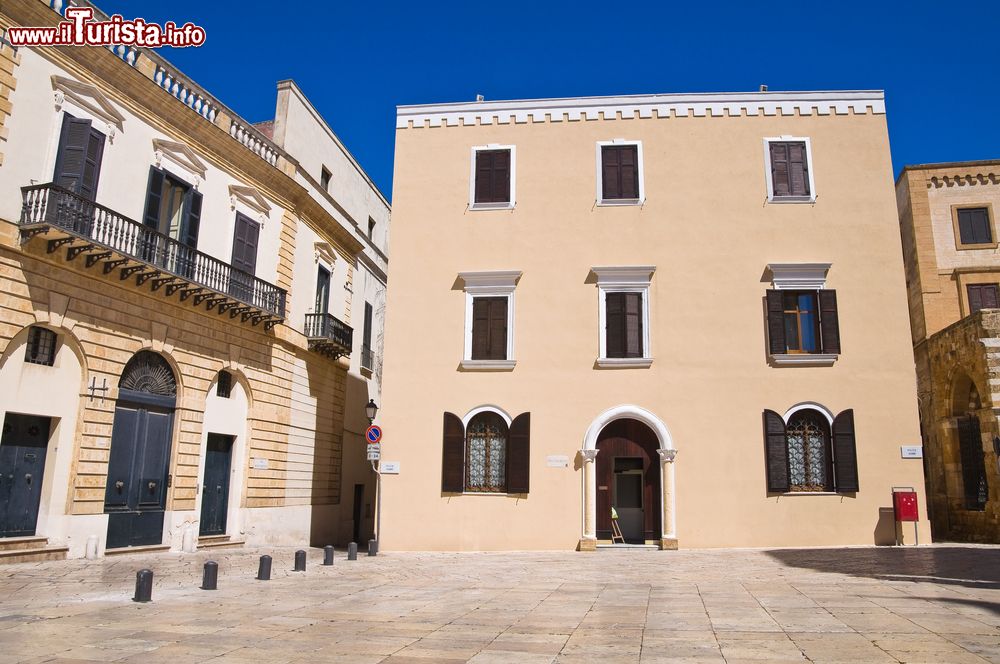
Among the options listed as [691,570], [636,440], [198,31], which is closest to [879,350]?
[636,440]

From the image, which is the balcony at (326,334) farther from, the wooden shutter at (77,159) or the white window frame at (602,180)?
the white window frame at (602,180)

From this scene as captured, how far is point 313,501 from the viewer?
2408 centimetres

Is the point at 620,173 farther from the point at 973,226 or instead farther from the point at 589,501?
the point at 973,226

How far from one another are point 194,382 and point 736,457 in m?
13.1

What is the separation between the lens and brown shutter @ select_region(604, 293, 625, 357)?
18.6m

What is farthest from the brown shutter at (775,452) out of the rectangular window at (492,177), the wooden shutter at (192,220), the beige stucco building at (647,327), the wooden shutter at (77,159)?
the wooden shutter at (77,159)

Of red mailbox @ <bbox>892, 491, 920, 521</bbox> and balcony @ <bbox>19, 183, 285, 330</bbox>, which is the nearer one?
balcony @ <bbox>19, 183, 285, 330</bbox>

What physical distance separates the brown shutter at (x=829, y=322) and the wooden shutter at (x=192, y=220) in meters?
15.4

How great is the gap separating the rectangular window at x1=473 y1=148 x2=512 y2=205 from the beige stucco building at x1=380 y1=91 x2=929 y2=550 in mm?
52

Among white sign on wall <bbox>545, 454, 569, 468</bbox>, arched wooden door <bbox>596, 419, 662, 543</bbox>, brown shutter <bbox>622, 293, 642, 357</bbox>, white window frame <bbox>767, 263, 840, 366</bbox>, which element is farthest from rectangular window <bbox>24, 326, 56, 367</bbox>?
white window frame <bbox>767, 263, 840, 366</bbox>

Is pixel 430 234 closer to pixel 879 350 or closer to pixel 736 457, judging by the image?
pixel 736 457

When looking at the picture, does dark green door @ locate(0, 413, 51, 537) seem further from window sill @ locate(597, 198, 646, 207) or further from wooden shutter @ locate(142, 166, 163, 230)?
window sill @ locate(597, 198, 646, 207)

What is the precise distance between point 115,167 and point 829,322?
654 inches

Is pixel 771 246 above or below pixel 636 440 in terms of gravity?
above
